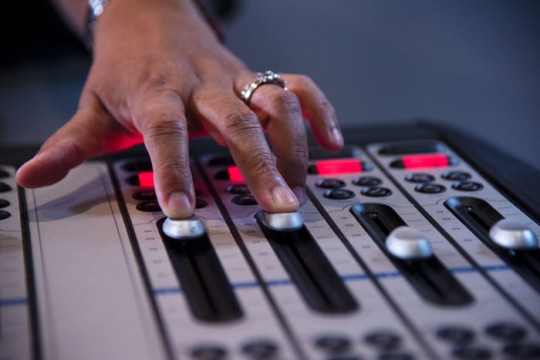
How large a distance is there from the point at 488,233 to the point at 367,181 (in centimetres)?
18

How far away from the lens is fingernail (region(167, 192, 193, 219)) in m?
0.73

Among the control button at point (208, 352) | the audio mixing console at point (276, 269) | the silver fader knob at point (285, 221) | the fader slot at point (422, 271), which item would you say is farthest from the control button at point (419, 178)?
the control button at point (208, 352)

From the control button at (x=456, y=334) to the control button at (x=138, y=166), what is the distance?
1.58ft

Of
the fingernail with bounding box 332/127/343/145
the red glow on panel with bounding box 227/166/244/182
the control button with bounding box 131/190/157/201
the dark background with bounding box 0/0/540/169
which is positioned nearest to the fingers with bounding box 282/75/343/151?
the fingernail with bounding box 332/127/343/145

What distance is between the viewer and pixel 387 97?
262cm

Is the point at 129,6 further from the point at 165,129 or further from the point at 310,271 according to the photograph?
the point at 310,271

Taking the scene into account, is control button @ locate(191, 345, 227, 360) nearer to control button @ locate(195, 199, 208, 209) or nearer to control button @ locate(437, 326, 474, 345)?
control button @ locate(437, 326, 474, 345)

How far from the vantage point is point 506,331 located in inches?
22.2

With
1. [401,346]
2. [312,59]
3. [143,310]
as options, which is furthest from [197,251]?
[312,59]

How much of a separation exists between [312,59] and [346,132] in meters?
1.55

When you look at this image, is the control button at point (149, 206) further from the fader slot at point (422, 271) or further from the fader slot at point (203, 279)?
the fader slot at point (422, 271)

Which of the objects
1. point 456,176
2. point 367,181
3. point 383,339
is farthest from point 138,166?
point 383,339

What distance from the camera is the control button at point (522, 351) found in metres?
0.53

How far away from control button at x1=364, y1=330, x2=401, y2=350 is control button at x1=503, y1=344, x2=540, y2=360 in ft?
0.25
